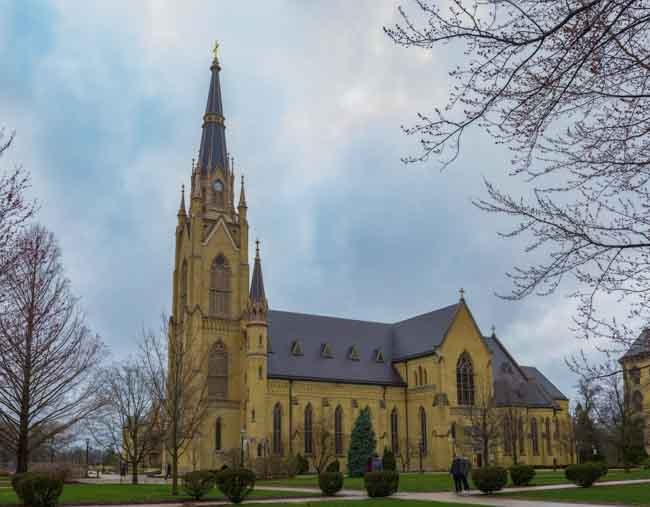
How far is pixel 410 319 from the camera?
237 ft

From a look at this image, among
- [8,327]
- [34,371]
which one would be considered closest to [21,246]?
[8,327]

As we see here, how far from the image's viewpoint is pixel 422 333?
222 feet

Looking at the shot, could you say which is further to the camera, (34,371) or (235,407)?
(235,407)

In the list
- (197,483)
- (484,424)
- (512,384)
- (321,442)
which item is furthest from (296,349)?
(197,483)

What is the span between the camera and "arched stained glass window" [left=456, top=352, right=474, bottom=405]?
64.0 m

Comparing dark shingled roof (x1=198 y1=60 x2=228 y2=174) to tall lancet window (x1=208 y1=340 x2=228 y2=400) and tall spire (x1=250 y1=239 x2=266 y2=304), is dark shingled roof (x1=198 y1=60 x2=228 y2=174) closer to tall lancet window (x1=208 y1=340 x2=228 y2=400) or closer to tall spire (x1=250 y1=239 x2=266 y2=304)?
tall spire (x1=250 y1=239 x2=266 y2=304)

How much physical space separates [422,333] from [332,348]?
29.7ft

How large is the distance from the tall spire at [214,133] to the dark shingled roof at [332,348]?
15.3 metres

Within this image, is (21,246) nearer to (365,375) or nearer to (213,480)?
(213,480)

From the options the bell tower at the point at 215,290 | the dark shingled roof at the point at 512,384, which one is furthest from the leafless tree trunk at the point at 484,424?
the bell tower at the point at 215,290

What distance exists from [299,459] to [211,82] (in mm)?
38522

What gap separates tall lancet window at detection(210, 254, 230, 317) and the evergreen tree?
1589 cm

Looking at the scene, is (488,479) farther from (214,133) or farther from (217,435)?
(214,133)

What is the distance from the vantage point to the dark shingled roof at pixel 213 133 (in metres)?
66.6
